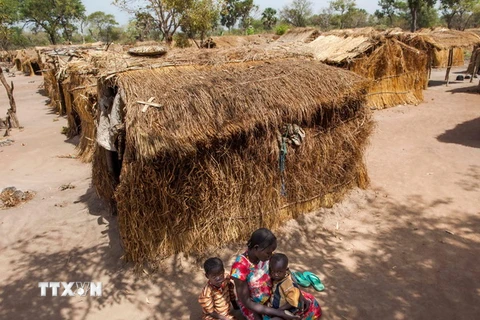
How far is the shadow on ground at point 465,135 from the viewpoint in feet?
29.6

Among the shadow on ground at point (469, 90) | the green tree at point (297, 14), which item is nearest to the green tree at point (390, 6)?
the green tree at point (297, 14)

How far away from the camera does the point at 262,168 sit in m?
5.00

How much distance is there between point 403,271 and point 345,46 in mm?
10209

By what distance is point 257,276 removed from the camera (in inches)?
126

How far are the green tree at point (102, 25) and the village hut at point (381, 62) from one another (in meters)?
49.4

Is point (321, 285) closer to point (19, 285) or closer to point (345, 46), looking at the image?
point (19, 285)

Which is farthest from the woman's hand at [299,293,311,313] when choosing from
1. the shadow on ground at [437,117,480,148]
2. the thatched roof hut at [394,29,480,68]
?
the thatched roof hut at [394,29,480,68]

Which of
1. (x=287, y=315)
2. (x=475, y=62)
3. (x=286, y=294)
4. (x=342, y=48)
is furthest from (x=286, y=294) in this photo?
(x=475, y=62)

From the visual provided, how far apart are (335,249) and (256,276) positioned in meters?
2.22

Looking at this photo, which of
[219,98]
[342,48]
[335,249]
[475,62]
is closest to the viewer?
[219,98]

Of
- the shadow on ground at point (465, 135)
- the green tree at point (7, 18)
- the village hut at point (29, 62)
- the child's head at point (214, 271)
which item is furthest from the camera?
the village hut at point (29, 62)

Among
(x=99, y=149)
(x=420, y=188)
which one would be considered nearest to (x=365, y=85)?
(x=420, y=188)

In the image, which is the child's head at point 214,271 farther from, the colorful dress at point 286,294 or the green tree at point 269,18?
the green tree at point 269,18

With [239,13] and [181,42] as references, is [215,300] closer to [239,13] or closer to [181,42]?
[181,42]
